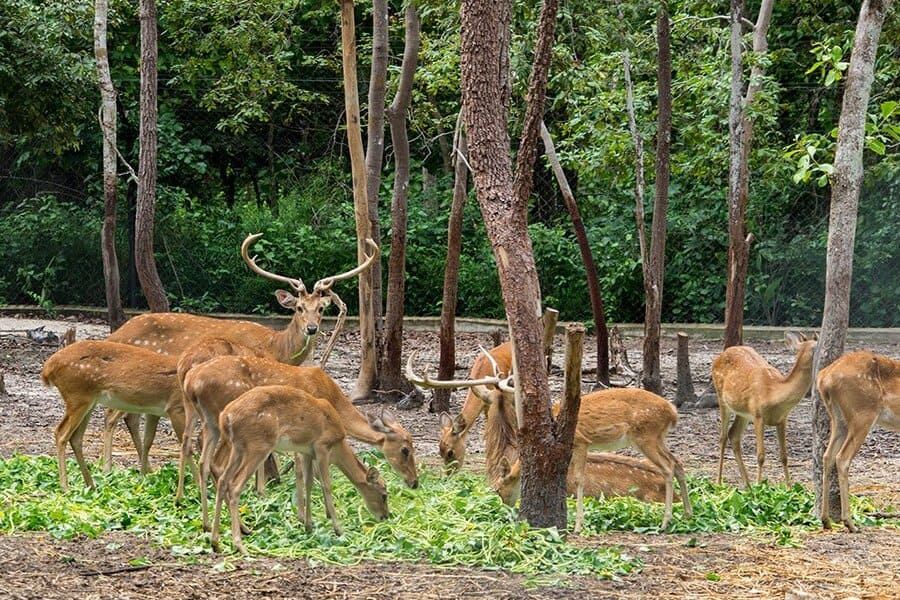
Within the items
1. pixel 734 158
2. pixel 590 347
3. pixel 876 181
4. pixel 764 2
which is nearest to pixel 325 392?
pixel 734 158

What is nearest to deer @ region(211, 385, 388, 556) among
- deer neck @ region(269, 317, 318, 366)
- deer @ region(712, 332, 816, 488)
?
deer neck @ region(269, 317, 318, 366)

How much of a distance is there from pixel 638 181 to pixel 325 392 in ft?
21.8

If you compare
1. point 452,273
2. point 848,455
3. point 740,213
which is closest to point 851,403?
point 848,455

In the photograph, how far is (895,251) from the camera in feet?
61.2

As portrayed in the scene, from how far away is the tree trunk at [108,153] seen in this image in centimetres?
1563

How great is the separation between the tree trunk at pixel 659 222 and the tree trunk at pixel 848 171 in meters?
5.33

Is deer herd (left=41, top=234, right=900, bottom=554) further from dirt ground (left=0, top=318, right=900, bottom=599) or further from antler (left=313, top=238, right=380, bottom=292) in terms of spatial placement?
antler (left=313, top=238, right=380, bottom=292)

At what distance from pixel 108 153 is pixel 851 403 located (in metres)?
10.8

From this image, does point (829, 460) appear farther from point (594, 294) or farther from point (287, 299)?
point (594, 294)

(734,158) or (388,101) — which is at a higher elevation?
(388,101)

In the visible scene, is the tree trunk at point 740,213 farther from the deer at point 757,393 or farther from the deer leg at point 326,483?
the deer leg at point 326,483

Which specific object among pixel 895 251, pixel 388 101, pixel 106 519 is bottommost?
pixel 106 519

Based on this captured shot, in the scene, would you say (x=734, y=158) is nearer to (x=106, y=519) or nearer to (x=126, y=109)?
(x=106, y=519)

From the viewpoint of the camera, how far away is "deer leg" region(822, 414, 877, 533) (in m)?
8.05
